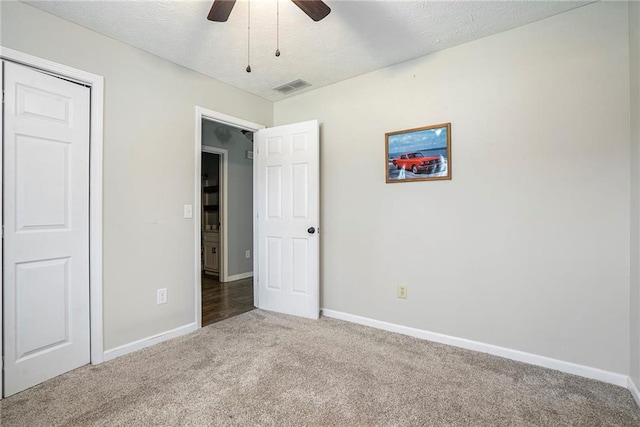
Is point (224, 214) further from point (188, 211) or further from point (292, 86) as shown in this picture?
point (292, 86)

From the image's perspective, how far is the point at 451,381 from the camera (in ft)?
6.09

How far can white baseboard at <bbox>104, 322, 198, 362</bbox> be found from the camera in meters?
2.16

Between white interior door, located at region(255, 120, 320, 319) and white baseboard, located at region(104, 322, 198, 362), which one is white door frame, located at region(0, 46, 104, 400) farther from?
white interior door, located at region(255, 120, 320, 319)

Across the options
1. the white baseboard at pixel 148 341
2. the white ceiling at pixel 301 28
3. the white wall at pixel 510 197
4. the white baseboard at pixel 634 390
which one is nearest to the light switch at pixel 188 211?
the white baseboard at pixel 148 341

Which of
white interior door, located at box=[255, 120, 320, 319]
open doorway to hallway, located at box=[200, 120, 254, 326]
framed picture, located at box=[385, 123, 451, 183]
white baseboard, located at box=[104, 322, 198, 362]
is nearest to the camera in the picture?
white baseboard, located at box=[104, 322, 198, 362]

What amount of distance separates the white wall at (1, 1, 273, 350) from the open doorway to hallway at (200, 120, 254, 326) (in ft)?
5.04

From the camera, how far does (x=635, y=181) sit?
1.69 m

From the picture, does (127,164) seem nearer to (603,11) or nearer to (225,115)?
(225,115)

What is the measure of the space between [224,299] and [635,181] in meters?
3.76

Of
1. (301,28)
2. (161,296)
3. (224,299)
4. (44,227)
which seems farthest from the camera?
(224,299)

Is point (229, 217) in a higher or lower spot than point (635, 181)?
lower

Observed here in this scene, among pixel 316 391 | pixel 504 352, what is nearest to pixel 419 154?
pixel 504 352

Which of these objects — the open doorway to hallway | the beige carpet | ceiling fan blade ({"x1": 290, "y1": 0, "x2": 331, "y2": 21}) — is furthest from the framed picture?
the open doorway to hallway

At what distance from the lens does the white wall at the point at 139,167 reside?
2.02 meters
